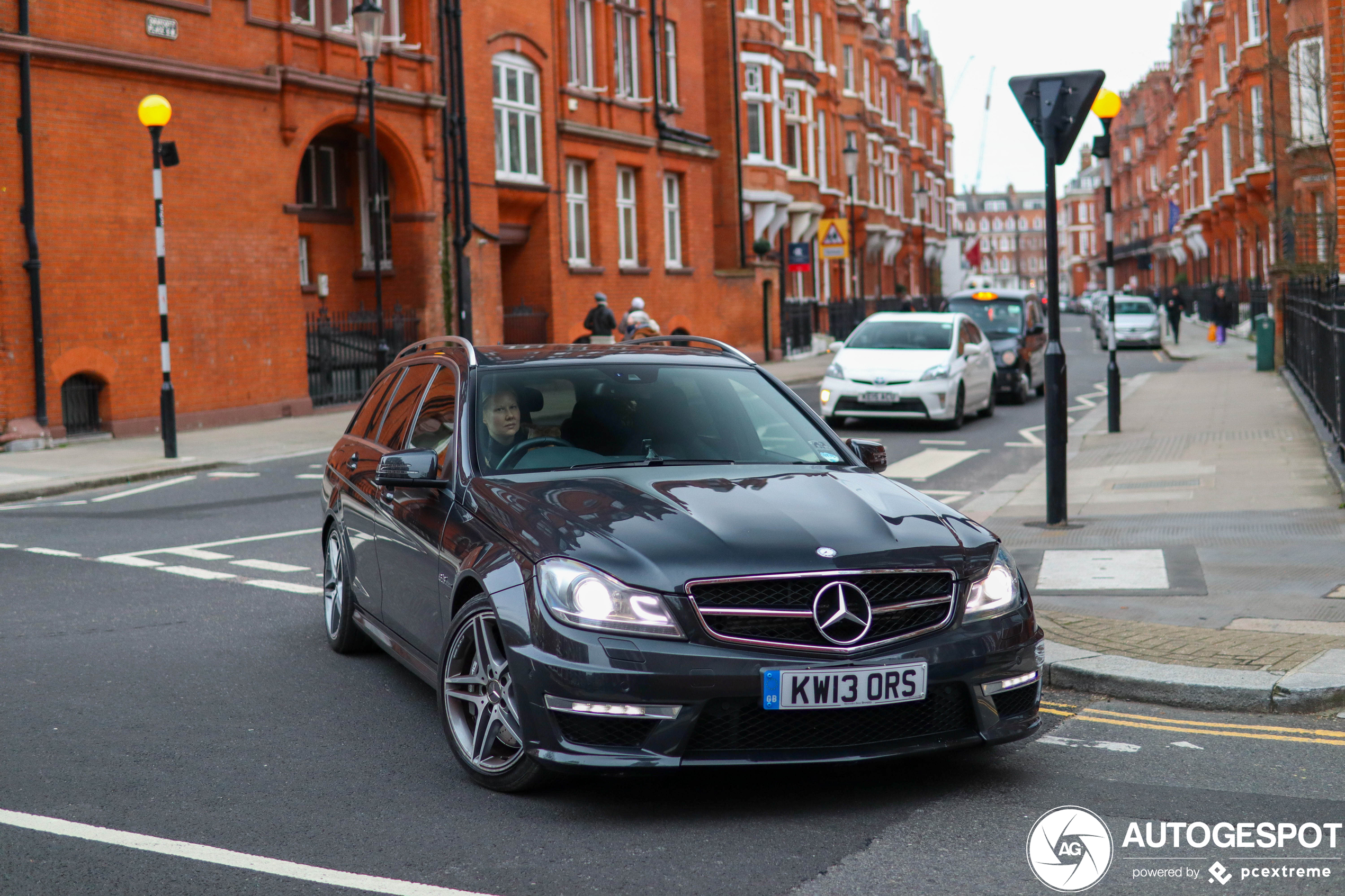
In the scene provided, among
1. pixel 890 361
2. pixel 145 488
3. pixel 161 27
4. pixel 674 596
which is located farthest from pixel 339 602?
pixel 161 27

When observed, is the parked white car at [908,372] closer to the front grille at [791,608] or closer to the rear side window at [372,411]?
the rear side window at [372,411]

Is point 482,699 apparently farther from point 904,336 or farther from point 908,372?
point 904,336

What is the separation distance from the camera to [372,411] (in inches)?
286

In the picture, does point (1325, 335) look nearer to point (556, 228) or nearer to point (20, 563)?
point (20, 563)

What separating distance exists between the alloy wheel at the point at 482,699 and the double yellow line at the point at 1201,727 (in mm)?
2346

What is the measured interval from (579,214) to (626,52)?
4789mm

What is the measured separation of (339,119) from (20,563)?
16145mm

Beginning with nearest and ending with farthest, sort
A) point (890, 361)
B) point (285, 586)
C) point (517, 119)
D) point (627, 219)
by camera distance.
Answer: point (285, 586)
point (890, 361)
point (517, 119)
point (627, 219)

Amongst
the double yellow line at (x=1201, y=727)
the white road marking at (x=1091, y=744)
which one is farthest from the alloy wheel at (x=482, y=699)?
the double yellow line at (x=1201, y=727)

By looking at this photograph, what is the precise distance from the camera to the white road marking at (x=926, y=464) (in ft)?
48.0

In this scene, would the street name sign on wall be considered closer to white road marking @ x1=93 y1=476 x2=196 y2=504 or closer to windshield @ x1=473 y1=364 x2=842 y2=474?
white road marking @ x1=93 y1=476 x2=196 y2=504

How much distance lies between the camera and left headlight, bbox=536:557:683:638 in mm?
4387

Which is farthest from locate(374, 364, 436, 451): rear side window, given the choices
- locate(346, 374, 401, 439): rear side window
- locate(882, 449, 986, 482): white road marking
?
locate(882, 449, 986, 482): white road marking

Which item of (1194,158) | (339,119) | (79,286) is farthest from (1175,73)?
(79,286)
